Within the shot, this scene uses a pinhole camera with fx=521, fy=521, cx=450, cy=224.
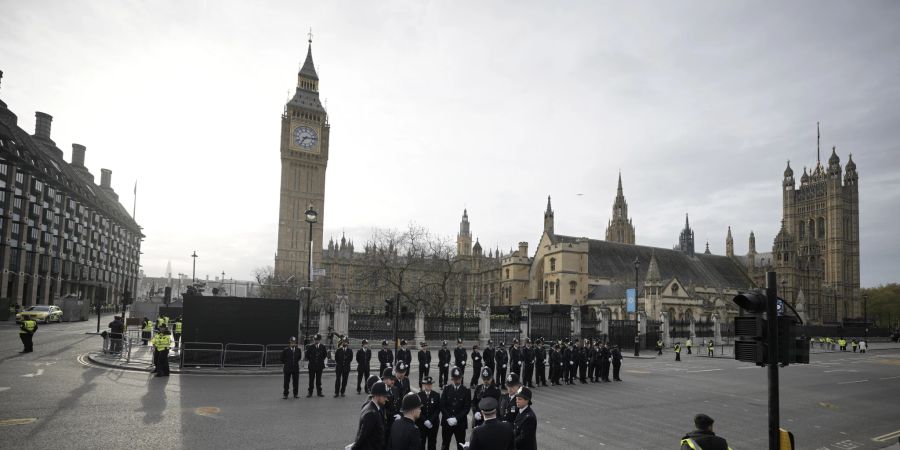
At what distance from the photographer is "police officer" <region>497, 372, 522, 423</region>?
27.0 ft

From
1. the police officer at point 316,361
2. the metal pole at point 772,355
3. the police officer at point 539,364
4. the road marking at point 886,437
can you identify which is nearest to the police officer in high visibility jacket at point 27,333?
the police officer at point 316,361

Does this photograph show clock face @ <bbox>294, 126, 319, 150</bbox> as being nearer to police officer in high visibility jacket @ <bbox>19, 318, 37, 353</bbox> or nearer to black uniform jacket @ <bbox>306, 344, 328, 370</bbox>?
police officer in high visibility jacket @ <bbox>19, 318, 37, 353</bbox>

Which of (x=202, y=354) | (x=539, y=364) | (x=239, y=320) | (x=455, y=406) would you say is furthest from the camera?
(x=239, y=320)

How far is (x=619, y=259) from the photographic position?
7106 cm

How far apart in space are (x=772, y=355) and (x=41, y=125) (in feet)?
326

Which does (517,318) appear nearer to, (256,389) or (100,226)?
(256,389)

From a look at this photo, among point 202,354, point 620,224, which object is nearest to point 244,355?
point 202,354

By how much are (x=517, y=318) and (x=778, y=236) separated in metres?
74.9

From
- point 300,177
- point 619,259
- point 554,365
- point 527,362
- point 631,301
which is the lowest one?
point 554,365

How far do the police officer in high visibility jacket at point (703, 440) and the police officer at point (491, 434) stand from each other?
6.32 feet

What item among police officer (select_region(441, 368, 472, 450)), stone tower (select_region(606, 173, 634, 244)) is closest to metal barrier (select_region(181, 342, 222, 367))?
police officer (select_region(441, 368, 472, 450))

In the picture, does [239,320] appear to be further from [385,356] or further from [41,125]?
[41,125]

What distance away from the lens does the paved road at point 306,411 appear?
10.0m

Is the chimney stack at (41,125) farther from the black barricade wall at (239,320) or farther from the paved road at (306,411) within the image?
the black barricade wall at (239,320)
